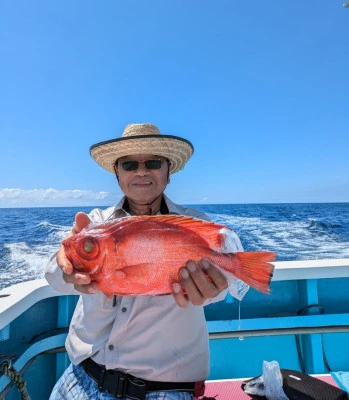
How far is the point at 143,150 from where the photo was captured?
6.97ft

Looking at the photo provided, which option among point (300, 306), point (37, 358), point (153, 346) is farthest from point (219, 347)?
point (37, 358)

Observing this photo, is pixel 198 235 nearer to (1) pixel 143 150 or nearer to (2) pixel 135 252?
(2) pixel 135 252

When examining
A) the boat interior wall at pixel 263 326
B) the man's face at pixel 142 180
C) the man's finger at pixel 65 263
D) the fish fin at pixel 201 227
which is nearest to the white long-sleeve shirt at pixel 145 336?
the fish fin at pixel 201 227

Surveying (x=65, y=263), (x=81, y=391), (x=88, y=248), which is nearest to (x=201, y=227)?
(x=88, y=248)

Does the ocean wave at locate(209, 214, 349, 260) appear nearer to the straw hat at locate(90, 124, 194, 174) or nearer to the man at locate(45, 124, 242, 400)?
the straw hat at locate(90, 124, 194, 174)

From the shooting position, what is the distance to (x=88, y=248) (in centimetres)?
141

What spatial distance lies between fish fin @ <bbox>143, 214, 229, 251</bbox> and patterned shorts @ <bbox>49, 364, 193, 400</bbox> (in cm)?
90

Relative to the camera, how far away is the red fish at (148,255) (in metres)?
1.42

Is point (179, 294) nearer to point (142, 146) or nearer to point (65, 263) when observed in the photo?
point (65, 263)

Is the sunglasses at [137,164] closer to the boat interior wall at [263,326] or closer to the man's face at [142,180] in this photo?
the man's face at [142,180]

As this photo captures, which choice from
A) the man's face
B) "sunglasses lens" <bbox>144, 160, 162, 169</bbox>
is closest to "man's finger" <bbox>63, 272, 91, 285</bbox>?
the man's face

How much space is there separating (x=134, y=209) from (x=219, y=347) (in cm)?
168

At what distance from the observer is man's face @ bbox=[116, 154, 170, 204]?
2090 mm

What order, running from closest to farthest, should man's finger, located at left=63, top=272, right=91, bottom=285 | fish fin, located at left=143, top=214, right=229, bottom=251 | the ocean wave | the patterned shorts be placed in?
man's finger, located at left=63, top=272, right=91, bottom=285, fish fin, located at left=143, top=214, right=229, bottom=251, the patterned shorts, the ocean wave
